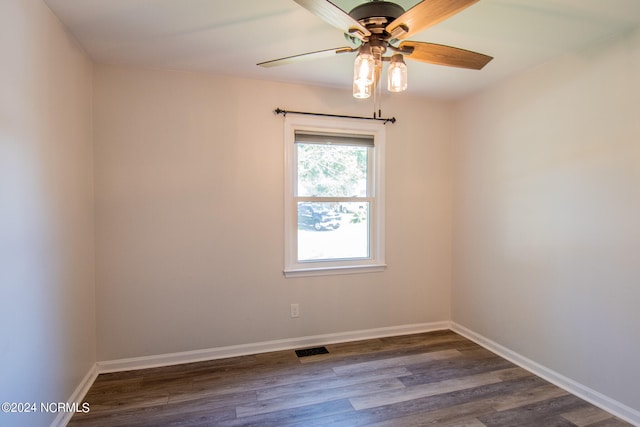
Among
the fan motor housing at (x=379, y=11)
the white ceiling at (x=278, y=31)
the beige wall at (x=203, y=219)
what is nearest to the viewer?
the fan motor housing at (x=379, y=11)

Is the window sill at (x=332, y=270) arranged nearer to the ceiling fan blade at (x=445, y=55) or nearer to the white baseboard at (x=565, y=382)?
the white baseboard at (x=565, y=382)

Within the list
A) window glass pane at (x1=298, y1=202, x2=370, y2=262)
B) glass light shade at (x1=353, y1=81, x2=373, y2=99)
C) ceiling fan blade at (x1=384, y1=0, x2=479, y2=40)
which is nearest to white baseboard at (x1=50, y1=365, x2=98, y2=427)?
window glass pane at (x1=298, y1=202, x2=370, y2=262)

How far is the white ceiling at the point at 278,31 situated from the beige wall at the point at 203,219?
315 mm

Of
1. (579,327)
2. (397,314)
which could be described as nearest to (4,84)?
(397,314)

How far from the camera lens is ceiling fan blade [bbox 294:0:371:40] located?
1178mm

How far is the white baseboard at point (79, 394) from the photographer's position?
6.21 feet

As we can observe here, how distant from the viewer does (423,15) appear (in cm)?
127

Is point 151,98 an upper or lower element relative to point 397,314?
upper

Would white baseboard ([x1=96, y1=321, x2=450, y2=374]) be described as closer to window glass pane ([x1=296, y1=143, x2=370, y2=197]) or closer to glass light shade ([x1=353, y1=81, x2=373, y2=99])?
window glass pane ([x1=296, y1=143, x2=370, y2=197])

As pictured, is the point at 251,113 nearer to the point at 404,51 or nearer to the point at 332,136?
the point at 332,136

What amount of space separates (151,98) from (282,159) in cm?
115

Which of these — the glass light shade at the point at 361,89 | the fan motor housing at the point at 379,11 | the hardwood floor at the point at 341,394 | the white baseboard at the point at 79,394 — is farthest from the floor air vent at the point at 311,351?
the fan motor housing at the point at 379,11

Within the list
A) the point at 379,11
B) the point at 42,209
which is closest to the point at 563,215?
the point at 379,11

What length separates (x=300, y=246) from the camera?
3.06 meters
